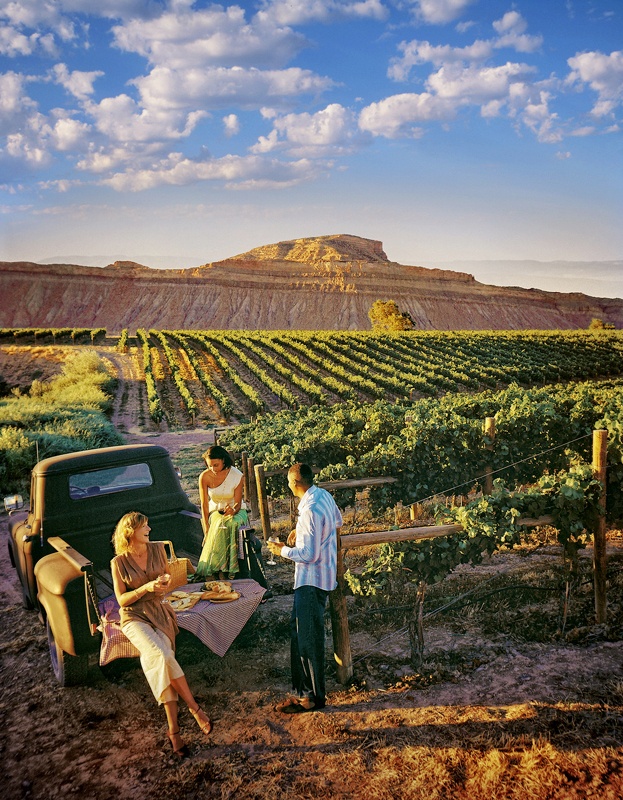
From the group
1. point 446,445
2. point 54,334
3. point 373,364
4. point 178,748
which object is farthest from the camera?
point 54,334

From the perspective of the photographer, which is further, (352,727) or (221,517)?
(221,517)

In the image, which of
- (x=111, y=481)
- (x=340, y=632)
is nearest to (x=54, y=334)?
(x=111, y=481)

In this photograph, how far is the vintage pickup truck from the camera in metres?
5.06

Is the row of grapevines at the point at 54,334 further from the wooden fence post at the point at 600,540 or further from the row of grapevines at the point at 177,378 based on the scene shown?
the wooden fence post at the point at 600,540

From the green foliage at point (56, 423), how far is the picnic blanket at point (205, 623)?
2.73 m

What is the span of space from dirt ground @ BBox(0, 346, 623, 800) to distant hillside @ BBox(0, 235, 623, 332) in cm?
10269

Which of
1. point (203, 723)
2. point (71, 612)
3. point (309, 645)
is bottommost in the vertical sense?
point (203, 723)

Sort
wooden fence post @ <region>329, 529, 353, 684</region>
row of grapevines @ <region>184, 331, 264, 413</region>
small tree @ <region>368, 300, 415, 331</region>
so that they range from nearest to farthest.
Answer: wooden fence post @ <region>329, 529, 353, 684</region> → row of grapevines @ <region>184, 331, 264, 413</region> → small tree @ <region>368, 300, 415, 331</region>

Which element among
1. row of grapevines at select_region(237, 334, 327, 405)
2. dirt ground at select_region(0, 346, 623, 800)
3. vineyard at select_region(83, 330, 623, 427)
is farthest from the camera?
vineyard at select_region(83, 330, 623, 427)

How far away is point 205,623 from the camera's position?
205 inches

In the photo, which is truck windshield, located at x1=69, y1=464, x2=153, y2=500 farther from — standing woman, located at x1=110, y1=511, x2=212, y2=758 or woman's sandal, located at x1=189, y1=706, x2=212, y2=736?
woman's sandal, located at x1=189, y1=706, x2=212, y2=736

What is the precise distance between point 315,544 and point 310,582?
13.8 inches

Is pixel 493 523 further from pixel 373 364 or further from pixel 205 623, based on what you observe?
pixel 373 364

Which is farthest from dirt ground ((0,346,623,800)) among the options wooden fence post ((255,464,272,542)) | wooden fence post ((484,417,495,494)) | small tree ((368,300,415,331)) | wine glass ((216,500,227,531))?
small tree ((368,300,415,331))
